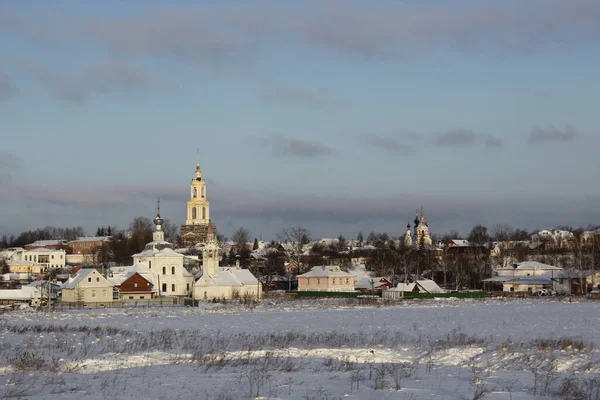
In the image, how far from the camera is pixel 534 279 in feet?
312

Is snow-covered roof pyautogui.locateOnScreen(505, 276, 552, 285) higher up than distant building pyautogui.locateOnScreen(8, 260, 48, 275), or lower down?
lower down

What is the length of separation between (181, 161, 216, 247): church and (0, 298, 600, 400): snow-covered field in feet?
443

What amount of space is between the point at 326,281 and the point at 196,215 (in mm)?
82862

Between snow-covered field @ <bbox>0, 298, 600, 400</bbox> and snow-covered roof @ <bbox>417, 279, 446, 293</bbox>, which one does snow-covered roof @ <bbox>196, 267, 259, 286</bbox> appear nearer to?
snow-covered roof @ <bbox>417, 279, 446, 293</bbox>

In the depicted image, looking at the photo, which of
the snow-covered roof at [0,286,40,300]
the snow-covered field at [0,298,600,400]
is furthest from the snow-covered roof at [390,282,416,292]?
the snow-covered field at [0,298,600,400]

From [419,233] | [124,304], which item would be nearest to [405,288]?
[124,304]

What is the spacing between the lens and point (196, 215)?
6683 inches

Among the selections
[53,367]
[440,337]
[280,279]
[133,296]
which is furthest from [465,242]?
[53,367]

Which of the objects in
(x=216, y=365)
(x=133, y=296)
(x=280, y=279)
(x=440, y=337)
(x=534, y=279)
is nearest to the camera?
(x=216, y=365)

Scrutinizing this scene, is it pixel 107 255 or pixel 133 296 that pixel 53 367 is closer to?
pixel 133 296

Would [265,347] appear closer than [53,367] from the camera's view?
No

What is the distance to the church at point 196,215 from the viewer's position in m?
166

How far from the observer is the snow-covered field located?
1562cm

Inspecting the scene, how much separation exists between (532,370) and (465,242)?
15369 cm
